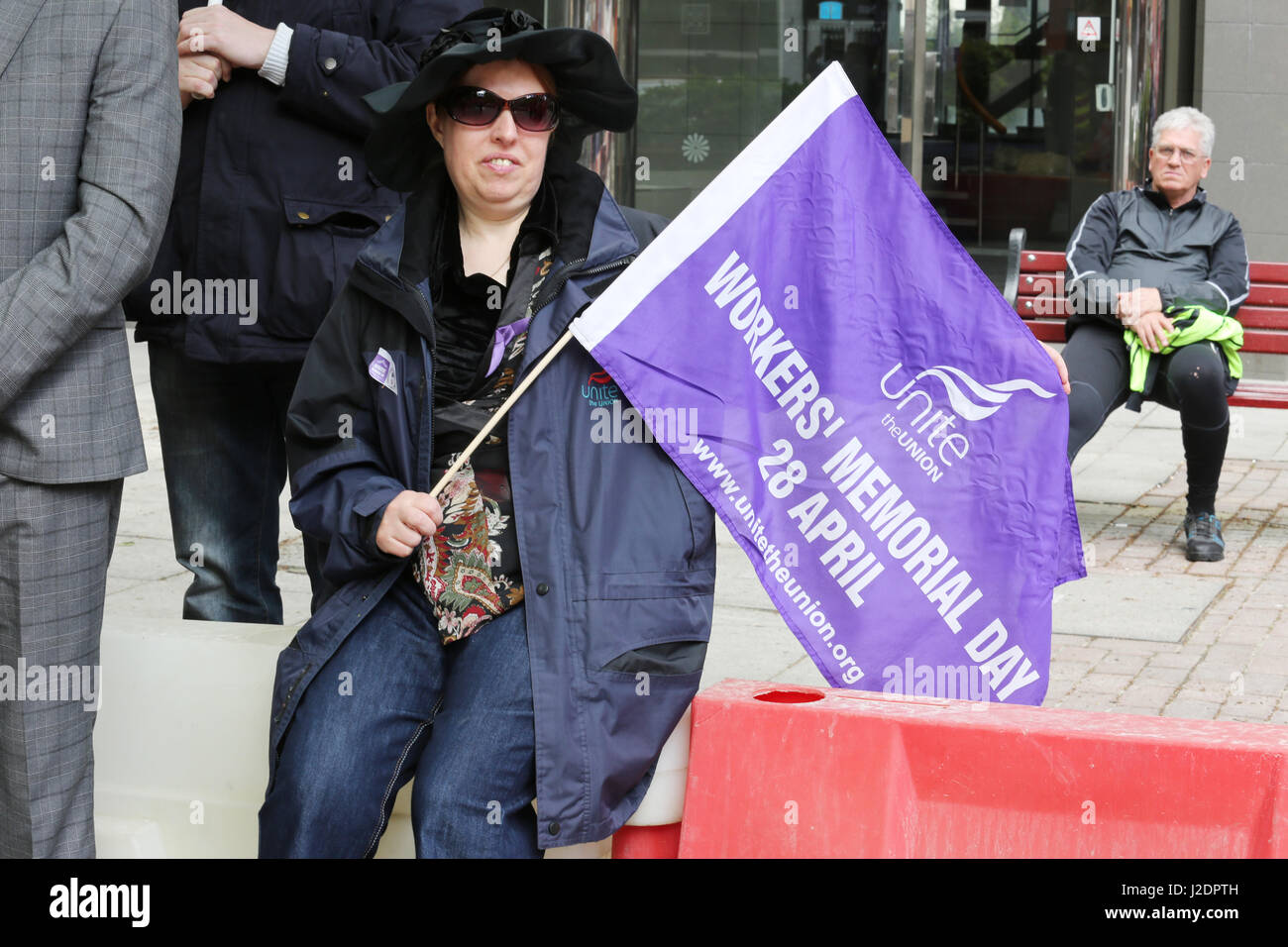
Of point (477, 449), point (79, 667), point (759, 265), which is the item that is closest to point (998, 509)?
point (759, 265)

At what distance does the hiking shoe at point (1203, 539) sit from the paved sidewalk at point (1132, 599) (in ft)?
0.14

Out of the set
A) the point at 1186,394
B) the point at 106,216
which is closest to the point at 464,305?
the point at 106,216

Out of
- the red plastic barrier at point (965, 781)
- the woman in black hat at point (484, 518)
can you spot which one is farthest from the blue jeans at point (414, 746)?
the red plastic barrier at point (965, 781)

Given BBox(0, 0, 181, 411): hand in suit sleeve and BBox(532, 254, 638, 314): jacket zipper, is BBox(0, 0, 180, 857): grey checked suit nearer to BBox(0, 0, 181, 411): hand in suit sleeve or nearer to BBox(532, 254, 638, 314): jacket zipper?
BBox(0, 0, 181, 411): hand in suit sleeve

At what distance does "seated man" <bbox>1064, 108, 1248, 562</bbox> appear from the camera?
6.73 meters

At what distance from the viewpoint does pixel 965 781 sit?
9.59ft

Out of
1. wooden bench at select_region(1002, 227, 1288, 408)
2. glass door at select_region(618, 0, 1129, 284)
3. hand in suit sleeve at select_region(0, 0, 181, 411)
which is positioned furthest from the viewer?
glass door at select_region(618, 0, 1129, 284)

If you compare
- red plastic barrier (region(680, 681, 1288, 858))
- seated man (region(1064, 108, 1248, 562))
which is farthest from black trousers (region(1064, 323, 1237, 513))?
red plastic barrier (region(680, 681, 1288, 858))

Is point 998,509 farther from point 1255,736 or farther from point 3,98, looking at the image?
point 3,98

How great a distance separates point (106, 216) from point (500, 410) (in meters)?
0.77

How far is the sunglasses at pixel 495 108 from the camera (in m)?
3.18

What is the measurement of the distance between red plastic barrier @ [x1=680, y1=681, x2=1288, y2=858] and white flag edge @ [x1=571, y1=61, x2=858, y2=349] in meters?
0.71

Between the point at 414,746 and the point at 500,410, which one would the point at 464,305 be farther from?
the point at 414,746

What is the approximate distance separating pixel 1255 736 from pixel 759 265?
123cm
